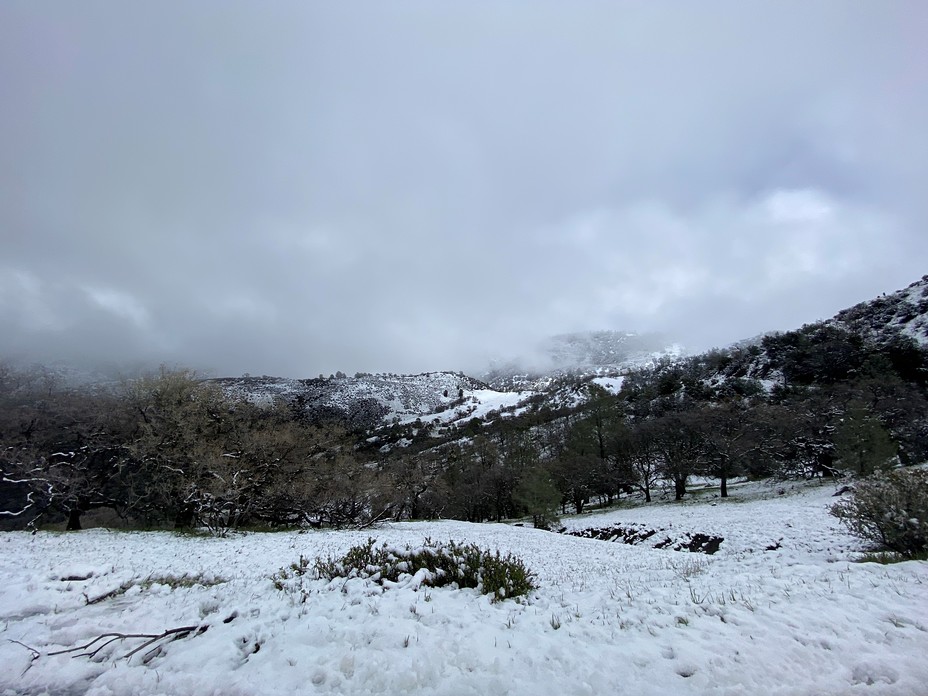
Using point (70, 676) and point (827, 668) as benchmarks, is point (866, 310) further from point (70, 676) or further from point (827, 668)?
point (70, 676)

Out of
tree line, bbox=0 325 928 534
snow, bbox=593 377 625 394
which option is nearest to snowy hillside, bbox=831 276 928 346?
tree line, bbox=0 325 928 534

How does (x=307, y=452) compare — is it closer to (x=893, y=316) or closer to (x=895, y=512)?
(x=895, y=512)

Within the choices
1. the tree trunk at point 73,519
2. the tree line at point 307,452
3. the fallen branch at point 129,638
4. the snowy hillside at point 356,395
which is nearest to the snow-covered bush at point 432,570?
the fallen branch at point 129,638

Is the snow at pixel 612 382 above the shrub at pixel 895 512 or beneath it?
above

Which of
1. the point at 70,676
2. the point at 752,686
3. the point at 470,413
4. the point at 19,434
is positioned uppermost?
the point at 470,413

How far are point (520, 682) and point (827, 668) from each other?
10.8ft

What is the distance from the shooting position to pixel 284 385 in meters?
160

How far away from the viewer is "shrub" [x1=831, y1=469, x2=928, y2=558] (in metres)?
10.2

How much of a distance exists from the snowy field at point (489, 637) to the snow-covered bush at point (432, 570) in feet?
1.37

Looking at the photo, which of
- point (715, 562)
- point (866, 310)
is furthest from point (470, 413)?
point (715, 562)

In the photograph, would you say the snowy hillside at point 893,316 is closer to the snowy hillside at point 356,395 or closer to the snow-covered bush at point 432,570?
the snow-covered bush at point 432,570

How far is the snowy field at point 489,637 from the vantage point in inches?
173

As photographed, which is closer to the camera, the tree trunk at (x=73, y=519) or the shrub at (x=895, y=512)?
the shrub at (x=895, y=512)

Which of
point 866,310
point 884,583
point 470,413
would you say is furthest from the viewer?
point 470,413
